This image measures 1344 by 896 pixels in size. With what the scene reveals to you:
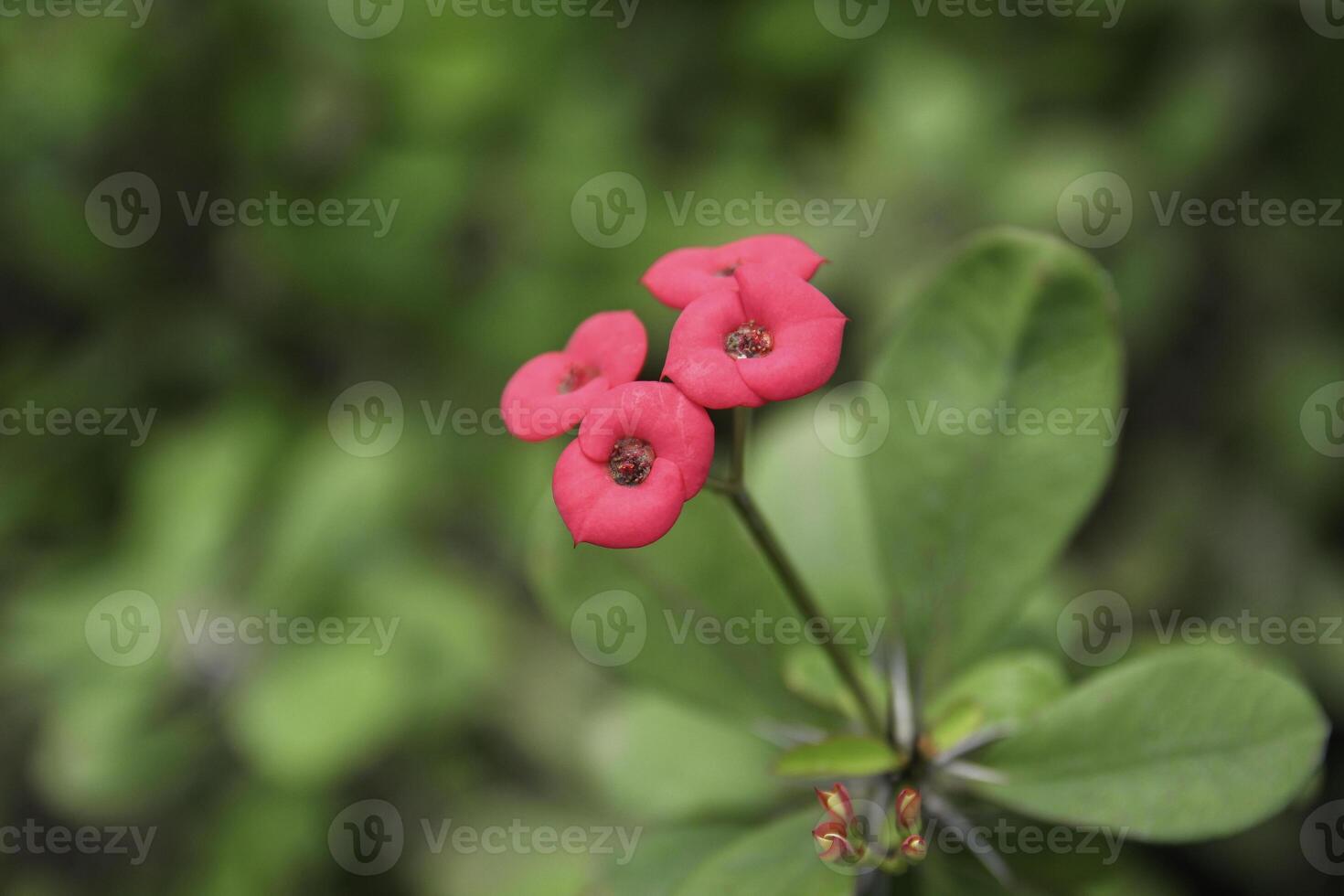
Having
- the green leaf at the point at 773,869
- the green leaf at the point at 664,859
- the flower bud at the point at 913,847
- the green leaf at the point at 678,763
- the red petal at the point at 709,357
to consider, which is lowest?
the green leaf at the point at 678,763

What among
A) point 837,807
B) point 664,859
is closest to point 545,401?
point 837,807

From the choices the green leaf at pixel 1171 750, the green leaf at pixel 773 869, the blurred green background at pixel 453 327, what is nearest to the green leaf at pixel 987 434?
the green leaf at pixel 1171 750

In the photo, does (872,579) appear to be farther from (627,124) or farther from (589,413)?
(627,124)

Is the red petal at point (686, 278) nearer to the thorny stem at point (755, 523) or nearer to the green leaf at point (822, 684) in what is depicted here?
the thorny stem at point (755, 523)

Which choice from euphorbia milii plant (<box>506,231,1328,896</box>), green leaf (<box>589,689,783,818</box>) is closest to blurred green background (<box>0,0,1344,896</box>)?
green leaf (<box>589,689,783,818</box>)

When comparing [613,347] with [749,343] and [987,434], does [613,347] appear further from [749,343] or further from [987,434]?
[987,434]

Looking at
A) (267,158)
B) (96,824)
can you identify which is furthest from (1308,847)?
(267,158)
